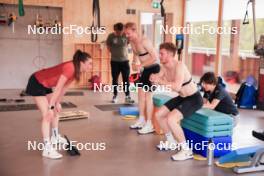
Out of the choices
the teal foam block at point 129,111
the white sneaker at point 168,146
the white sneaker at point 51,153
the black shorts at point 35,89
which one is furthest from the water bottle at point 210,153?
the teal foam block at point 129,111

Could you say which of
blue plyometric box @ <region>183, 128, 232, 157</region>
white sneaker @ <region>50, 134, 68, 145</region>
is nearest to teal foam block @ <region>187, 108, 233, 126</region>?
blue plyometric box @ <region>183, 128, 232, 157</region>

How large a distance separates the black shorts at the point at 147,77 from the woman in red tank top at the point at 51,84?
47.0 inches

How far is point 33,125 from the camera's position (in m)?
4.92

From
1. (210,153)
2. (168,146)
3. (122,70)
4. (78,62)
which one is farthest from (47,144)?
(122,70)

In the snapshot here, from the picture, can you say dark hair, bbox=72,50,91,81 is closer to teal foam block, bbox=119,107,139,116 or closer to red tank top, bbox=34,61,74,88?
red tank top, bbox=34,61,74,88

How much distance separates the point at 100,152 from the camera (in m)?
3.85

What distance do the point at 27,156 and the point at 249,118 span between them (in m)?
3.99

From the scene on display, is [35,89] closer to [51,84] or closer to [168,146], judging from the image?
[51,84]

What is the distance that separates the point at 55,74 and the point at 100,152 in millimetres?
1081

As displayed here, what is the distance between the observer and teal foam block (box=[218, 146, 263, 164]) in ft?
11.2

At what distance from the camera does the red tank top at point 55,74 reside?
10.9 ft

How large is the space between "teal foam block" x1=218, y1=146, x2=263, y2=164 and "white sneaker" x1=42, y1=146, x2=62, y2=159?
5.86 ft

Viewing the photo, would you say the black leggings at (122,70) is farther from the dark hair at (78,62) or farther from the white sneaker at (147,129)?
the dark hair at (78,62)

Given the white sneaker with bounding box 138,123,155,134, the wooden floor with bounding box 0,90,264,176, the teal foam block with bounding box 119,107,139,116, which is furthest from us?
the teal foam block with bounding box 119,107,139,116
